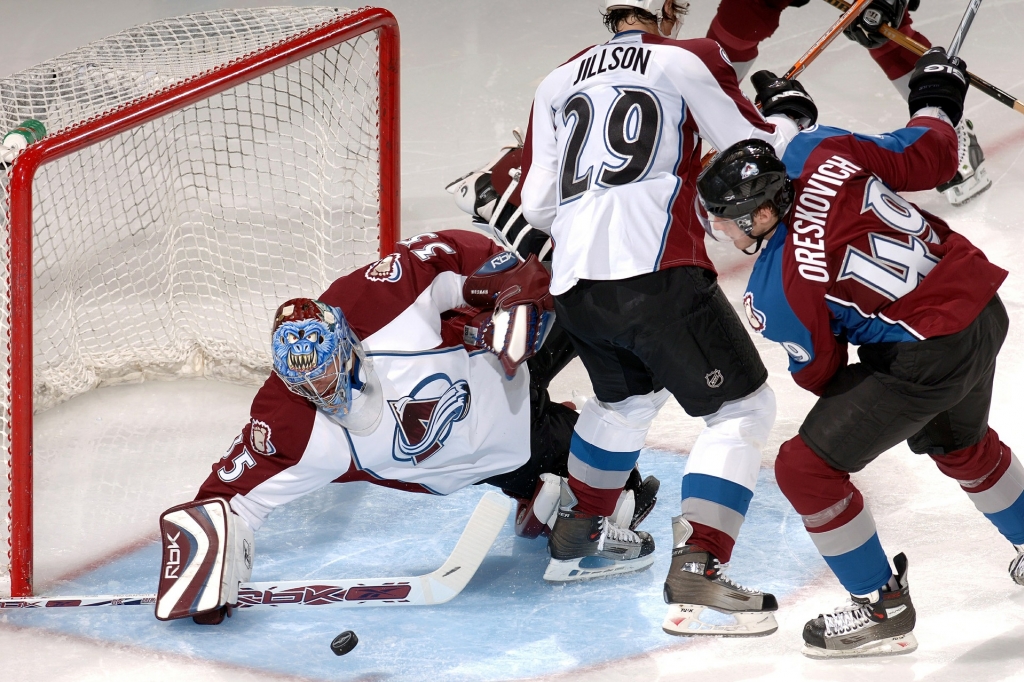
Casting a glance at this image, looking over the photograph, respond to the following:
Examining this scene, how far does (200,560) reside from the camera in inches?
93.9

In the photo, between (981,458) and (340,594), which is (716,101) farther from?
(340,594)

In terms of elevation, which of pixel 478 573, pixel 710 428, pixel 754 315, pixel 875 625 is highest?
pixel 754 315

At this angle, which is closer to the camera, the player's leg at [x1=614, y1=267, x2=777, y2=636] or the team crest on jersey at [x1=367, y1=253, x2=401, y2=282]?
the player's leg at [x1=614, y1=267, x2=777, y2=636]

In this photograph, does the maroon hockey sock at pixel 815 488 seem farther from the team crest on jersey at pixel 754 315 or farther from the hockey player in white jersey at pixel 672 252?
the team crest on jersey at pixel 754 315

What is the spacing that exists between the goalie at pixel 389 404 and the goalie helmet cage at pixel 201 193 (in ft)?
1.94

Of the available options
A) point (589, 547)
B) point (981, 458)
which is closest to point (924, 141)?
point (981, 458)

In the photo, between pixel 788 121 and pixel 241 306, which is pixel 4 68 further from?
pixel 788 121

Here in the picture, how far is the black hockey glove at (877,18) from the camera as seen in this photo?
369 centimetres

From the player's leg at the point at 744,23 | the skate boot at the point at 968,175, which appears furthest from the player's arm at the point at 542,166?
the skate boot at the point at 968,175

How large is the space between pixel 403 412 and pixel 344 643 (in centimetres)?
48

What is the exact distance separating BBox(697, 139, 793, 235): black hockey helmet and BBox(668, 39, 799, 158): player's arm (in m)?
0.15

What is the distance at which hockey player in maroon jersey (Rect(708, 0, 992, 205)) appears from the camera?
12.2 ft

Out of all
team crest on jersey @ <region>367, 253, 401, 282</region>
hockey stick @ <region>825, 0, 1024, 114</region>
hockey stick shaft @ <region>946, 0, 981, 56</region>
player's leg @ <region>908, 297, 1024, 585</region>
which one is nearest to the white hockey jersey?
team crest on jersey @ <region>367, 253, 401, 282</region>

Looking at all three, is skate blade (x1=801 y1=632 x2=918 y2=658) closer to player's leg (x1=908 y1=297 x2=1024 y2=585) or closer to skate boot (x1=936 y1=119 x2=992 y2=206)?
player's leg (x1=908 y1=297 x2=1024 y2=585)
